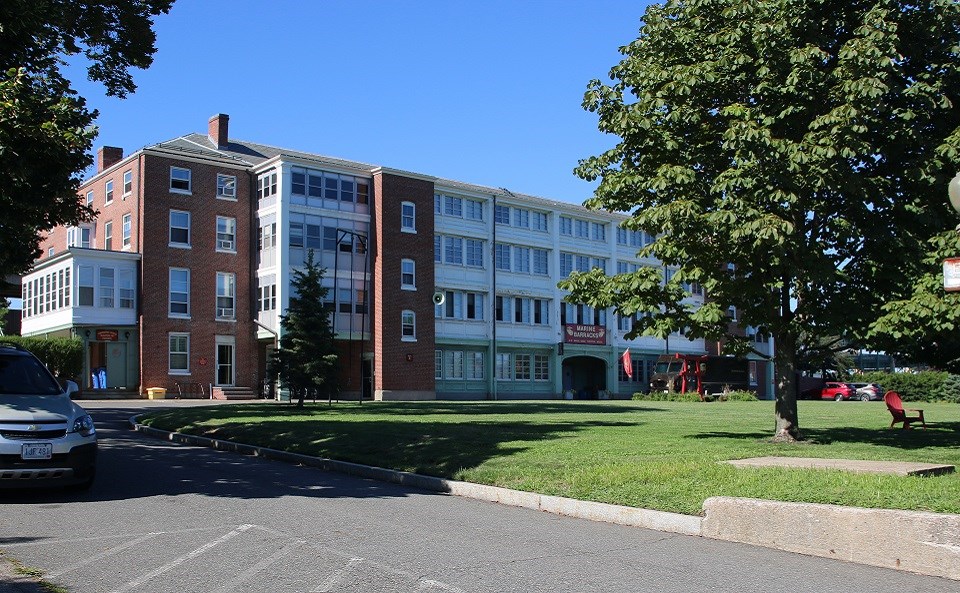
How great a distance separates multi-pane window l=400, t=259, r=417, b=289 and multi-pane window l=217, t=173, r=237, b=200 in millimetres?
9332

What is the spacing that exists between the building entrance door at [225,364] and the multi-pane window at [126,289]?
470 cm

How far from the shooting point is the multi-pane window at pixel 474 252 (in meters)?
52.4

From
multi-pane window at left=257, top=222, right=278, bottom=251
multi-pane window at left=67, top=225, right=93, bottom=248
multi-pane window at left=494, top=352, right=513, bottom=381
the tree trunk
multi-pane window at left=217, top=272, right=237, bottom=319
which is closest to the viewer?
the tree trunk

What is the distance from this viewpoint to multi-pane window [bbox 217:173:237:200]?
147 ft

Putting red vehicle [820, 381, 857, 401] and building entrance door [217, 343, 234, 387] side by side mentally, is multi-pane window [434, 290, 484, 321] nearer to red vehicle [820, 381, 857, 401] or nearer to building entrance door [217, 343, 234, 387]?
building entrance door [217, 343, 234, 387]

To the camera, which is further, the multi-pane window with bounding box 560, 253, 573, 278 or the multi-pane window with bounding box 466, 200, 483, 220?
the multi-pane window with bounding box 560, 253, 573, 278

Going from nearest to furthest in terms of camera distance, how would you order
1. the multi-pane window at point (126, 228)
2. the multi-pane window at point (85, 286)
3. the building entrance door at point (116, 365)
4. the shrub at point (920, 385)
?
the multi-pane window at point (85, 286), the building entrance door at point (116, 365), the multi-pane window at point (126, 228), the shrub at point (920, 385)

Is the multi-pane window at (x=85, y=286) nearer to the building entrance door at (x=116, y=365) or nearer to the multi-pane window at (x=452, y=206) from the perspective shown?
the building entrance door at (x=116, y=365)

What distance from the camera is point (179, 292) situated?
43.1 meters

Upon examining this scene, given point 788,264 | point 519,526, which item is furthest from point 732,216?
point 519,526

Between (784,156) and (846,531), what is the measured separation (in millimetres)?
7719

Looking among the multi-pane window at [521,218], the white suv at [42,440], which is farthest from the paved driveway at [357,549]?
the multi-pane window at [521,218]

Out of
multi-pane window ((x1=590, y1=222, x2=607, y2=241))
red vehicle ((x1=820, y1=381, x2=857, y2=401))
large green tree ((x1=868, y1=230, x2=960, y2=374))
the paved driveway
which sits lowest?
red vehicle ((x1=820, y1=381, x2=857, y2=401))

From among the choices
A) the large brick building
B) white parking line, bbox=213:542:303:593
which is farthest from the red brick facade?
white parking line, bbox=213:542:303:593
